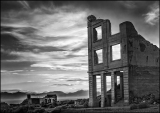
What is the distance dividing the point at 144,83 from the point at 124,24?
7073 millimetres

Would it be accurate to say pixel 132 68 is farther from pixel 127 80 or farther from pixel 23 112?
pixel 23 112

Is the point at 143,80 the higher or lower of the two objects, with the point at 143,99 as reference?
higher

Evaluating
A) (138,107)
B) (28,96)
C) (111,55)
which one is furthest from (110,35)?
(28,96)

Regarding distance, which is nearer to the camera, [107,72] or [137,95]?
[137,95]

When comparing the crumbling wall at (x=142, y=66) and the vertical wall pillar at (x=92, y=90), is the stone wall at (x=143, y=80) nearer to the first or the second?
the crumbling wall at (x=142, y=66)

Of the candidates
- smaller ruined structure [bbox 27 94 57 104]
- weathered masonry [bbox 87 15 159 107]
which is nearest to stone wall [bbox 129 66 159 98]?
weathered masonry [bbox 87 15 159 107]

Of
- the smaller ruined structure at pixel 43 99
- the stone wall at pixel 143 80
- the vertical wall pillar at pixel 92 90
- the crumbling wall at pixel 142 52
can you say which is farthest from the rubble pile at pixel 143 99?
the smaller ruined structure at pixel 43 99

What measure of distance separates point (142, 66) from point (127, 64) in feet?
7.36

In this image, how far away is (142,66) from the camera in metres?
28.6

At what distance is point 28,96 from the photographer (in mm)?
46875

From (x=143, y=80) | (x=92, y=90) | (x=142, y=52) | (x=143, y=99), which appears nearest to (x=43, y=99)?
(x=92, y=90)

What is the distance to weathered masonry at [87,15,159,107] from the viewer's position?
27.8 meters

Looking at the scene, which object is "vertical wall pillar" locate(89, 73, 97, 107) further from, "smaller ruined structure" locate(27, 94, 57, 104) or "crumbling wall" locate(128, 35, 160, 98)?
"smaller ruined structure" locate(27, 94, 57, 104)

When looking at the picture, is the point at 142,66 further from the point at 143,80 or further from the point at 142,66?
the point at 143,80
